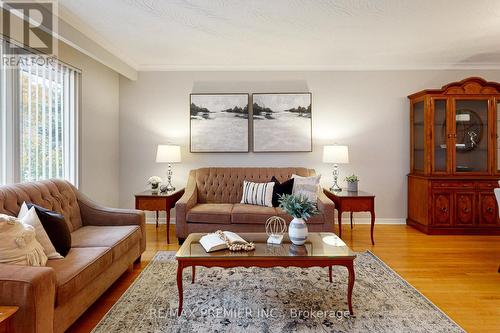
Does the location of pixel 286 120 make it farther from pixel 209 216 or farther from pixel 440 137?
pixel 440 137

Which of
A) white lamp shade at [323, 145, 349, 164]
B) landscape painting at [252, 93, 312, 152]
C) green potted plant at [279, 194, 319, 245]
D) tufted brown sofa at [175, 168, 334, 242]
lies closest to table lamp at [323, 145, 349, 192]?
white lamp shade at [323, 145, 349, 164]

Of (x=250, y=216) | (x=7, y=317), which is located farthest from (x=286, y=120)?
(x=7, y=317)

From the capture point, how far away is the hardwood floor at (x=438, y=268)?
7.38 ft

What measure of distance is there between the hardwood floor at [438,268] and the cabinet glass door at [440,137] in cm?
104

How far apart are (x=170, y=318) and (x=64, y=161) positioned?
2652 millimetres

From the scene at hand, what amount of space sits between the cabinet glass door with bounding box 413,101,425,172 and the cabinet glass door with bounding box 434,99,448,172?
181 mm

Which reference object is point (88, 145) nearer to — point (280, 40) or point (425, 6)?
point (280, 40)

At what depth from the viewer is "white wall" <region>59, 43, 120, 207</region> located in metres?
4.05

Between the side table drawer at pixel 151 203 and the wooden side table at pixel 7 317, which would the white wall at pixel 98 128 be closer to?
the side table drawer at pixel 151 203

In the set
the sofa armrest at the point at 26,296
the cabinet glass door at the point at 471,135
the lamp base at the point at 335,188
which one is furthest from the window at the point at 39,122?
the cabinet glass door at the point at 471,135

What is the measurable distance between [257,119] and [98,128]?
2347 millimetres

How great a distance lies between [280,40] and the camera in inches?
150

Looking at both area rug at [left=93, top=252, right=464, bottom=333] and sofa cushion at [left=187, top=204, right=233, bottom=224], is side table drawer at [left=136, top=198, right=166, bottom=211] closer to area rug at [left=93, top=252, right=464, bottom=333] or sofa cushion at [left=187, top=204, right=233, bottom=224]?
sofa cushion at [left=187, top=204, right=233, bottom=224]

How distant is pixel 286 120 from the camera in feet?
15.8
